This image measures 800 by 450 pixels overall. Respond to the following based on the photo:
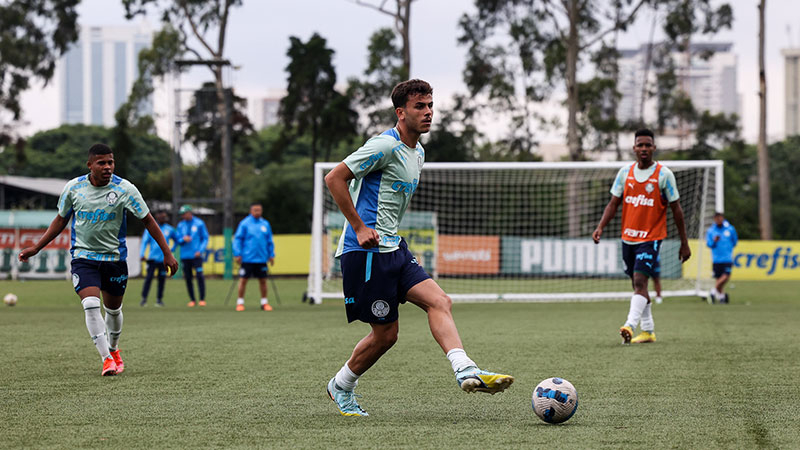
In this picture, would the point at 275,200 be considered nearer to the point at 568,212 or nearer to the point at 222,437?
the point at 568,212

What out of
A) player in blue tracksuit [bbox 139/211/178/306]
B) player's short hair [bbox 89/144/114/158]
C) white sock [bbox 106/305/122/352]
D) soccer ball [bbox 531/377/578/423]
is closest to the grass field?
soccer ball [bbox 531/377/578/423]

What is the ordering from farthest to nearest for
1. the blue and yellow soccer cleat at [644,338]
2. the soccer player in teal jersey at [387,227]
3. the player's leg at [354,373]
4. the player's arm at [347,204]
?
the blue and yellow soccer cleat at [644,338], the player's leg at [354,373], the soccer player in teal jersey at [387,227], the player's arm at [347,204]

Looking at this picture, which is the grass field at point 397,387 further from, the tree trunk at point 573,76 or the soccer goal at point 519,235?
the tree trunk at point 573,76

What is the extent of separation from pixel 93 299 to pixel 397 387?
2.80m

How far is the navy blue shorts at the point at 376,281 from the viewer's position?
20.0 feet

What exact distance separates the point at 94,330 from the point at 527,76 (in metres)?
41.0

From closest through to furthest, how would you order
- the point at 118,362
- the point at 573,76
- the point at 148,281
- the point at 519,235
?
the point at 118,362 < the point at 148,281 < the point at 519,235 < the point at 573,76

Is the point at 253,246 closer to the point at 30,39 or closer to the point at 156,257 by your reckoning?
the point at 156,257

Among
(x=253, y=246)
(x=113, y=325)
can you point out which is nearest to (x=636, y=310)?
(x=113, y=325)

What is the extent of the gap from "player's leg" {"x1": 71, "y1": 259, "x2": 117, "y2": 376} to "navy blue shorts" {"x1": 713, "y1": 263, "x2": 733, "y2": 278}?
15.9 metres

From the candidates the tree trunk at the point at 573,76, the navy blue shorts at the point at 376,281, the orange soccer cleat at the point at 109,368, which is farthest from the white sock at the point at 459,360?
the tree trunk at the point at 573,76

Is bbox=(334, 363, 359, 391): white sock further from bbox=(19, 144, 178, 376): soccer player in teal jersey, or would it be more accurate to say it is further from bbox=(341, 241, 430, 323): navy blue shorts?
bbox=(19, 144, 178, 376): soccer player in teal jersey

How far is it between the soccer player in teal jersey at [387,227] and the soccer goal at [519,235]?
1831 centimetres

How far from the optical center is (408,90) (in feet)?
20.1
